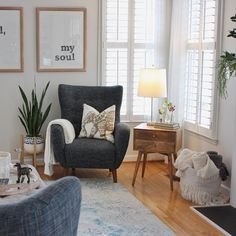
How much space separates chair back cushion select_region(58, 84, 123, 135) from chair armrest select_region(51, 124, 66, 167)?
0.50 m

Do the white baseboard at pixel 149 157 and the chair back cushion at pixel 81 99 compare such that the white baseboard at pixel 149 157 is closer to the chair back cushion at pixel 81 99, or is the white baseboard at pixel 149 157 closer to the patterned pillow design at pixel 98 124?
the chair back cushion at pixel 81 99

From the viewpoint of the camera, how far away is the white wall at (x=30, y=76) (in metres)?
5.41

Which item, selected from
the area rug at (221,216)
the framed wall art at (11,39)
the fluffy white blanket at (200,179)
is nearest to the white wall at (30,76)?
the framed wall art at (11,39)

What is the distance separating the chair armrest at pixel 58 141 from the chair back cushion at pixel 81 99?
50cm

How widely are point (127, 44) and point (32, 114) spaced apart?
145 cm

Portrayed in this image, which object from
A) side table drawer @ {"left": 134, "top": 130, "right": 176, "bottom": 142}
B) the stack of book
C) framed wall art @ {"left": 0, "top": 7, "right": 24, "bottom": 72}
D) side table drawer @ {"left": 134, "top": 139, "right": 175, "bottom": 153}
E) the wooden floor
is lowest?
the wooden floor

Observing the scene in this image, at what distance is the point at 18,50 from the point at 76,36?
707 millimetres

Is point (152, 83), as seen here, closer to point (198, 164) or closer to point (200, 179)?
point (198, 164)

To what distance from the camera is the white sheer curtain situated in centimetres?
538

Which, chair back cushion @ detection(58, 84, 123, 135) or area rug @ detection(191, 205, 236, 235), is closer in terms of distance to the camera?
area rug @ detection(191, 205, 236, 235)

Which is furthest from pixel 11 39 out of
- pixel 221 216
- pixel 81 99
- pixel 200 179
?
pixel 221 216

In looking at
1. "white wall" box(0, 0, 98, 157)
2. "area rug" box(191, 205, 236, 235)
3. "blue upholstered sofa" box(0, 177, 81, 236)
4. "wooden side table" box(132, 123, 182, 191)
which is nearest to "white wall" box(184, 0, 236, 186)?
"wooden side table" box(132, 123, 182, 191)

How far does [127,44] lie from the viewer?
5.66 metres

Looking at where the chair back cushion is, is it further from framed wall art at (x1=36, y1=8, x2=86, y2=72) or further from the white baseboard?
the white baseboard
